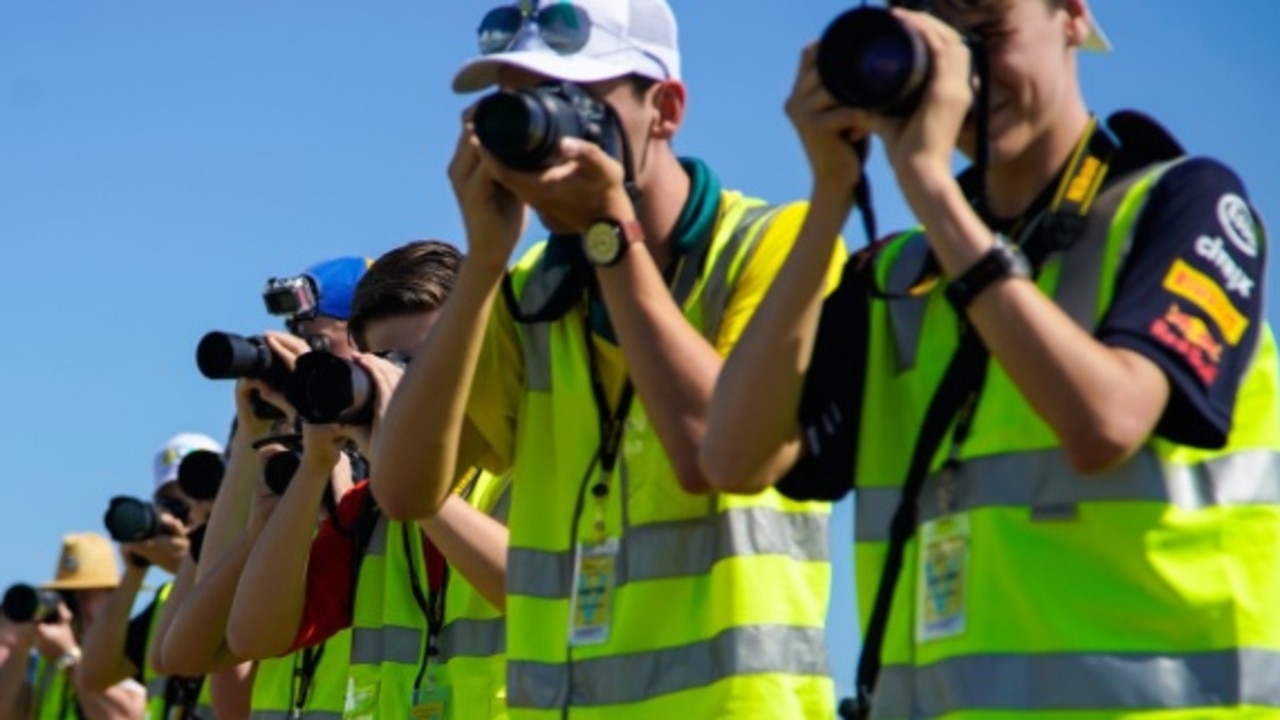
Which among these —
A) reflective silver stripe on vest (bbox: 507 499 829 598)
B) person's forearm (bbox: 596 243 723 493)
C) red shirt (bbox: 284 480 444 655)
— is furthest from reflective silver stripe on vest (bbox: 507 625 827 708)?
red shirt (bbox: 284 480 444 655)

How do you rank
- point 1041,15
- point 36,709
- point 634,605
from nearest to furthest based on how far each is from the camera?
point 1041,15 < point 634,605 < point 36,709

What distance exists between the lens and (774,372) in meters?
4.42

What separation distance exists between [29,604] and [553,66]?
7.21 m

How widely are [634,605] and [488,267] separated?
680mm

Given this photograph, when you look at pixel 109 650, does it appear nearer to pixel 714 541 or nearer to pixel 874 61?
pixel 714 541

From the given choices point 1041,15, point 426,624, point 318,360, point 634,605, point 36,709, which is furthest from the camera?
point 36,709

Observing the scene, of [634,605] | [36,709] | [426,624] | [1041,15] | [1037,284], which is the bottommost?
[36,709]

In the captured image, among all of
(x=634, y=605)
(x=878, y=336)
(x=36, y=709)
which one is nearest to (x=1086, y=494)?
(x=878, y=336)

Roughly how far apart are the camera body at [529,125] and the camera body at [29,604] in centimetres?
730

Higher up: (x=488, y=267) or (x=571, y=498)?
(x=488, y=267)

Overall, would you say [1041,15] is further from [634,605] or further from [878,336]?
[634,605]

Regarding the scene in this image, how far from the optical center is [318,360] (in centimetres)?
636

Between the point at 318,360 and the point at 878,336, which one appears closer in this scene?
the point at 878,336

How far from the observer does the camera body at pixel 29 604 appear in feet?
38.8
